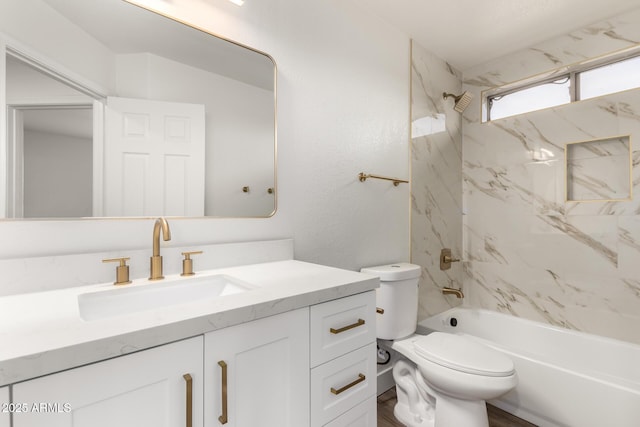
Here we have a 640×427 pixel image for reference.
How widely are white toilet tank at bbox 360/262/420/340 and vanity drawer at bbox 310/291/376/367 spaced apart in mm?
700

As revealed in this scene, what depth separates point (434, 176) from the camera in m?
2.39

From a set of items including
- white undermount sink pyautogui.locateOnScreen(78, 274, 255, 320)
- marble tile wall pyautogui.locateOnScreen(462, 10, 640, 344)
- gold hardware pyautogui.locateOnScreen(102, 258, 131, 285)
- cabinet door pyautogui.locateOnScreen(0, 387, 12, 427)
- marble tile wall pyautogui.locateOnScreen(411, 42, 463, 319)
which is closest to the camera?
cabinet door pyautogui.locateOnScreen(0, 387, 12, 427)

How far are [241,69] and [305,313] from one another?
1.10 m

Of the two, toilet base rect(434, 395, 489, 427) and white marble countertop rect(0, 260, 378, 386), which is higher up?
white marble countertop rect(0, 260, 378, 386)

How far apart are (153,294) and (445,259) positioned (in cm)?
215

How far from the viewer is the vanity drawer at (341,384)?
35.0 inches

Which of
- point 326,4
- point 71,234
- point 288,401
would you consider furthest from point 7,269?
point 326,4

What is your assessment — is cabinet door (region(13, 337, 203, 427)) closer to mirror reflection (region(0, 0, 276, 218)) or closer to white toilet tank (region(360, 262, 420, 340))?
mirror reflection (region(0, 0, 276, 218))

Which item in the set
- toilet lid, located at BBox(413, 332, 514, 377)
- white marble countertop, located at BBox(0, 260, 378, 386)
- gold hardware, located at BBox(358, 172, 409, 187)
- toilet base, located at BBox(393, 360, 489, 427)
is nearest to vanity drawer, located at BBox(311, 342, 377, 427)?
white marble countertop, located at BBox(0, 260, 378, 386)

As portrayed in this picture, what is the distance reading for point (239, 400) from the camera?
28.5 inches

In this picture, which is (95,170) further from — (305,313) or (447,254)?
(447,254)

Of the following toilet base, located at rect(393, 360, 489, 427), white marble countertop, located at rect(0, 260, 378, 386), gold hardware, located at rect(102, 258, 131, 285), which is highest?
gold hardware, located at rect(102, 258, 131, 285)

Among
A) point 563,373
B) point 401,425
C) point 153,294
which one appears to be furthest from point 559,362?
point 153,294

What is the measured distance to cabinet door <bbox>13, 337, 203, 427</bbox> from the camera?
50 centimetres
